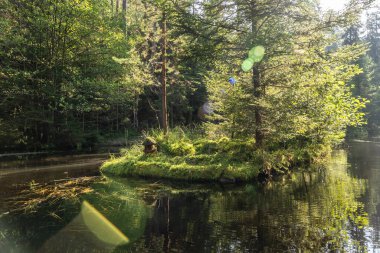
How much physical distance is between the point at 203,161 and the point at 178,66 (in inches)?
204

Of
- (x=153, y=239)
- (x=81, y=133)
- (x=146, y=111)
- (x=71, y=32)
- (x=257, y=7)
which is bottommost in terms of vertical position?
(x=153, y=239)

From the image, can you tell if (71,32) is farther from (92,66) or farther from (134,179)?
(134,179)

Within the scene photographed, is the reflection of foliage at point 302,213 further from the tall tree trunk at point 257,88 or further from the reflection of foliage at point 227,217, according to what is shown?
the tall tree trunk at point 257,88

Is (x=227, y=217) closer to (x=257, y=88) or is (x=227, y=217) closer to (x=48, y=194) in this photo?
(x=48, y=194)

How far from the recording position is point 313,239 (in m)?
5.84

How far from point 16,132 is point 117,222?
18.8m

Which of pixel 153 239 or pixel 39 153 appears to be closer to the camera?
pixel 153 239

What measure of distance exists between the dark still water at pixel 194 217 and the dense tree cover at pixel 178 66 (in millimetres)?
3372

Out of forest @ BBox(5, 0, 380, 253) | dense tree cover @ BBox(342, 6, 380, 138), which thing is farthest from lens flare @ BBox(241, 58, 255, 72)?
dense tree cover @ BBox(342, 6, 380, 138)

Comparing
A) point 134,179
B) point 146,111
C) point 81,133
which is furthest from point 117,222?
point 146,111

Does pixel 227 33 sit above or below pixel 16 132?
above

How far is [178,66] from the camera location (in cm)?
1532

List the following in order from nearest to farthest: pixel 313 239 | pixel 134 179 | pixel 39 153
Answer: pixel 313 239 < pixel 134 179 < pixel 39 153

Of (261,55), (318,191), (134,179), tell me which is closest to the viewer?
(318,191)
